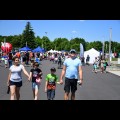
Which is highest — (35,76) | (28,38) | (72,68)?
(28,38)

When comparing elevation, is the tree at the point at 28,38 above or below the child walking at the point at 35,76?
above

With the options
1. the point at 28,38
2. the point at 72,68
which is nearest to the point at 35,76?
the point at 72,68

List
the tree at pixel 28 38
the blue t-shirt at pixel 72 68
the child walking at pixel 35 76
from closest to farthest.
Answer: the blue t-shirt at pixel 72 68
the child walking at pixel 35 76
the tree at pixel 28 38

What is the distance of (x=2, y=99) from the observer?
1159 centimetres

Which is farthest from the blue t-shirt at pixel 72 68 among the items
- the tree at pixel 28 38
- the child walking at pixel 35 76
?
the tree at pixel 28 38

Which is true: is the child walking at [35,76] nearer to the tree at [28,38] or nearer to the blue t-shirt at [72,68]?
the blue t-shirt at [72,68]

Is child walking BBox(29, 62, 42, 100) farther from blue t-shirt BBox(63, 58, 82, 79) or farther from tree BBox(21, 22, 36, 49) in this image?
tree BBox(21, 22, 36, 49)

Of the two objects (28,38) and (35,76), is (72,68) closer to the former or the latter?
(35,76)

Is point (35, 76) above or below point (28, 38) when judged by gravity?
below

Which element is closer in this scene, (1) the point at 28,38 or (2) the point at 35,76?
(2) the point at 35,76
